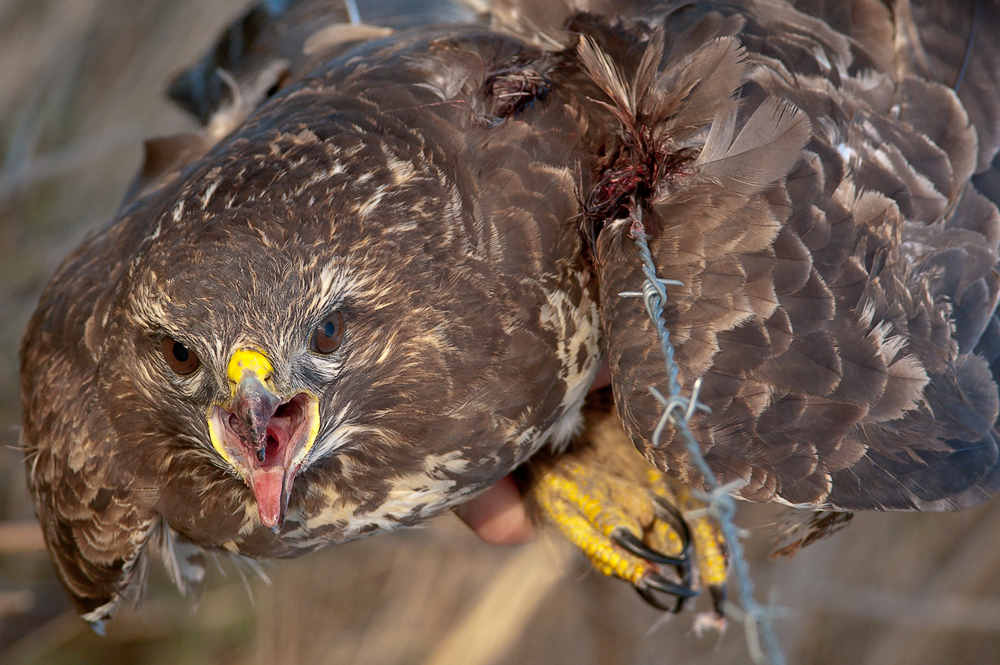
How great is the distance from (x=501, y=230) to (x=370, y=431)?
56 cm

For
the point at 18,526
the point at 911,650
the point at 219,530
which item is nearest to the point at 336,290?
the point at 219,530

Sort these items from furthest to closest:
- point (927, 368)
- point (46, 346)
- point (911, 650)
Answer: point (911, 650)
point (46, 346)
point (927, 368)

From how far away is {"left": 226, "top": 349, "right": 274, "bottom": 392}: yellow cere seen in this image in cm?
162

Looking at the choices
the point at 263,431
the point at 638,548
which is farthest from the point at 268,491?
the point at 638,548

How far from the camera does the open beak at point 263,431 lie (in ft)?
5.32

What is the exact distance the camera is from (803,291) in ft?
6.30

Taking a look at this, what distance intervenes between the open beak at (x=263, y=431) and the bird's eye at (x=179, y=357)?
10 centimetres

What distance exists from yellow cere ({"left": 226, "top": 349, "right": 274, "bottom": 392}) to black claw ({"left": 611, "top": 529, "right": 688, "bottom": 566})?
49.6 inches

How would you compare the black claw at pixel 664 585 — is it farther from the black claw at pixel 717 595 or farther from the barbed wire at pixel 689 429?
the barbed wire at pixel 689 429

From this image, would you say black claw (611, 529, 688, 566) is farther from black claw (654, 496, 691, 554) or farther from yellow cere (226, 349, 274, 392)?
yellow cere (226, 349, 274, 392)

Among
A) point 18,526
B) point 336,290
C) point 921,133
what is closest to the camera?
point 336,290

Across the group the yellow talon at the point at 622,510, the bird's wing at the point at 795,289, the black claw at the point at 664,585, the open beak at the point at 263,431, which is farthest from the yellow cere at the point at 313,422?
the black claw at the point at 664,585

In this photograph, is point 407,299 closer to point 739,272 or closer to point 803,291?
point 739,272

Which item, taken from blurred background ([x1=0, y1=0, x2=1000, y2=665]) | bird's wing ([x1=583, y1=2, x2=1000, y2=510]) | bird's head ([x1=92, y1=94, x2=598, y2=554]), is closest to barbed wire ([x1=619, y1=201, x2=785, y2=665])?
bird's wing ([x1=583, y1=2, x2=1000, y2=510])
